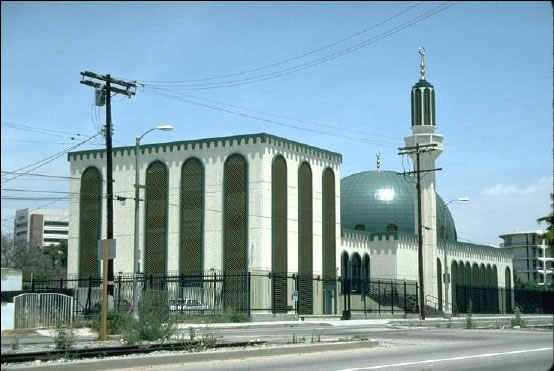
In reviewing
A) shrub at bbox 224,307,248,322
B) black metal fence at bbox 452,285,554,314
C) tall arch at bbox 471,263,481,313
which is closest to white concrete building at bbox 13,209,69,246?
tall arch at bbox 471,263,481,313

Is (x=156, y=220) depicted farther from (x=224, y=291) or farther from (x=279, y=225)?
(x=224, y=291)

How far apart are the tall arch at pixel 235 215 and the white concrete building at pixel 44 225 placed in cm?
13167

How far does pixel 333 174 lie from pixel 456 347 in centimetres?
3690

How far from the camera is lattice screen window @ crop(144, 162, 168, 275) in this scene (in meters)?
56.8

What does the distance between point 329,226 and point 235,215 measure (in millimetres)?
8415

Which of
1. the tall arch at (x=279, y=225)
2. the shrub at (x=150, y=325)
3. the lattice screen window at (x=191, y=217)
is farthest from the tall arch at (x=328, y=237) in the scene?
the shrub at (x=150, y=325)

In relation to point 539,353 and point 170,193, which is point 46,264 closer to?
point 170,193

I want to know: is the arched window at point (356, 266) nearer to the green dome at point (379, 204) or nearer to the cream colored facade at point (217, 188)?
the green dome at point (379, 204)

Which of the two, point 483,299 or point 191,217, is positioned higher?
point 191,217

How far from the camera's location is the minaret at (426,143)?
64938mm

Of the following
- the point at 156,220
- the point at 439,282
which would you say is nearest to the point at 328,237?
the point at 156,220

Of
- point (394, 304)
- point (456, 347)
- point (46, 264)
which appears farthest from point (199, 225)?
point (46, 264)

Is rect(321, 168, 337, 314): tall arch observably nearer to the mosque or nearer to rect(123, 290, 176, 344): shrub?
the mosque

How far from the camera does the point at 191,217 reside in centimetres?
5606
